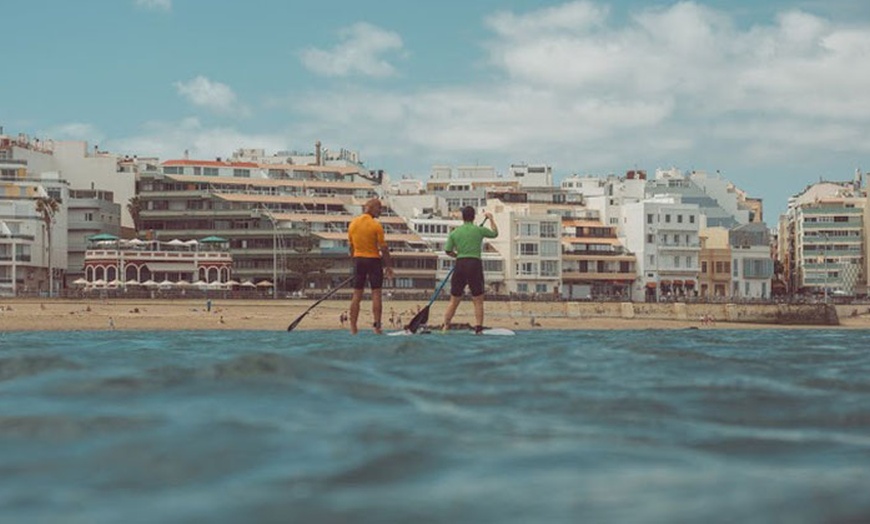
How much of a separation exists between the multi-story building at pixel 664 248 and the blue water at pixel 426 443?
122m

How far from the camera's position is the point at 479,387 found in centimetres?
781

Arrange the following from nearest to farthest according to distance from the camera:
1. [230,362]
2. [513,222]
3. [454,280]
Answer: [230,362] → [454,280] → [513,222]

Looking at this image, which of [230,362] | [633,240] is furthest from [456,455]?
[633,240]

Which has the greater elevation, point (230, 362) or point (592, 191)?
point (592, 191)

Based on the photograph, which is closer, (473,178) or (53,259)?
(53,259)

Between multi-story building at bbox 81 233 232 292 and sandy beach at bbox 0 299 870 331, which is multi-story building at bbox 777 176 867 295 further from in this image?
multi-story building at bbox 81 233 232 292

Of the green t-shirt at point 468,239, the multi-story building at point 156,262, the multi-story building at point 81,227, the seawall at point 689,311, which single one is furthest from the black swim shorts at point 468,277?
the multi-story building at point 81,227

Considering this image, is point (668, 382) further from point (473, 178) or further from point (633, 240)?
point (473, 178)

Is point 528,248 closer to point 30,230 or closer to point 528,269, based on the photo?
point 528,269

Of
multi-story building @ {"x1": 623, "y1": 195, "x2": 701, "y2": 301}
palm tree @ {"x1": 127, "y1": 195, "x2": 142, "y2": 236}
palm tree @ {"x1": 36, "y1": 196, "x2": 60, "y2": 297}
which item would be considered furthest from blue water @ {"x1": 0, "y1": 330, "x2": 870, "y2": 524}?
multi-story building @ {"x1": 623, "y1": 195, "x2": 701, "y2": 301}

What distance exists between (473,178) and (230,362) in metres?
160

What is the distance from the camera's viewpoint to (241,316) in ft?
290

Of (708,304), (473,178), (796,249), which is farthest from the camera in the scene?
(473,178)

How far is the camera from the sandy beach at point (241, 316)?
7994cm
